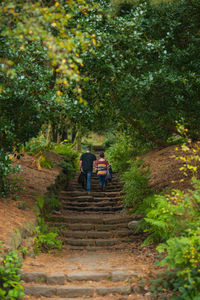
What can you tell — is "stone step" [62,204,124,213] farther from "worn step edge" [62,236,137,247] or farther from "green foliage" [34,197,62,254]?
"green foliage" [34,197,62,254]

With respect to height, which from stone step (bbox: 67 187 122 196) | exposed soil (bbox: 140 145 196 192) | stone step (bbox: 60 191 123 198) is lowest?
stone step (bbox: 67 187 122 196)

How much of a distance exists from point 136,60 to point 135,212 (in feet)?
13.8

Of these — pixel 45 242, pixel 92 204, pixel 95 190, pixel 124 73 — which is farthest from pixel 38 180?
pixel 124 73

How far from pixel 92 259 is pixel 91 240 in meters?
→ 1.60

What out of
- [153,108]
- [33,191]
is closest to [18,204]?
[33,191]

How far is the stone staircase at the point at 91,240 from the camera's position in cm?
543

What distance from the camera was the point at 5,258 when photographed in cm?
542

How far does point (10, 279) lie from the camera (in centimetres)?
512

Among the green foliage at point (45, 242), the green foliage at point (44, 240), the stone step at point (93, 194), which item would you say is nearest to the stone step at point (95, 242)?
the green foliage at point (44, 240)

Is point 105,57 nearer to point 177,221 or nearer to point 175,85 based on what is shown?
point 175,85

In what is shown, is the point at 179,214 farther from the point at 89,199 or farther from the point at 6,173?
the point at 89,199

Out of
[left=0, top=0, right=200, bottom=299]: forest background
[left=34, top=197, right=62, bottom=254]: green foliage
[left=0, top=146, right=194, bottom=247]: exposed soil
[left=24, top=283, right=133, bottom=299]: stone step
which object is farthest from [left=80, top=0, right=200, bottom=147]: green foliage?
[left=24, top=283, right=133, bottom=299]: stone step

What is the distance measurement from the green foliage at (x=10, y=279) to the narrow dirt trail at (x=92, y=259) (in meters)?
0.28

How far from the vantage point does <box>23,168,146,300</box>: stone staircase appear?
543cm
